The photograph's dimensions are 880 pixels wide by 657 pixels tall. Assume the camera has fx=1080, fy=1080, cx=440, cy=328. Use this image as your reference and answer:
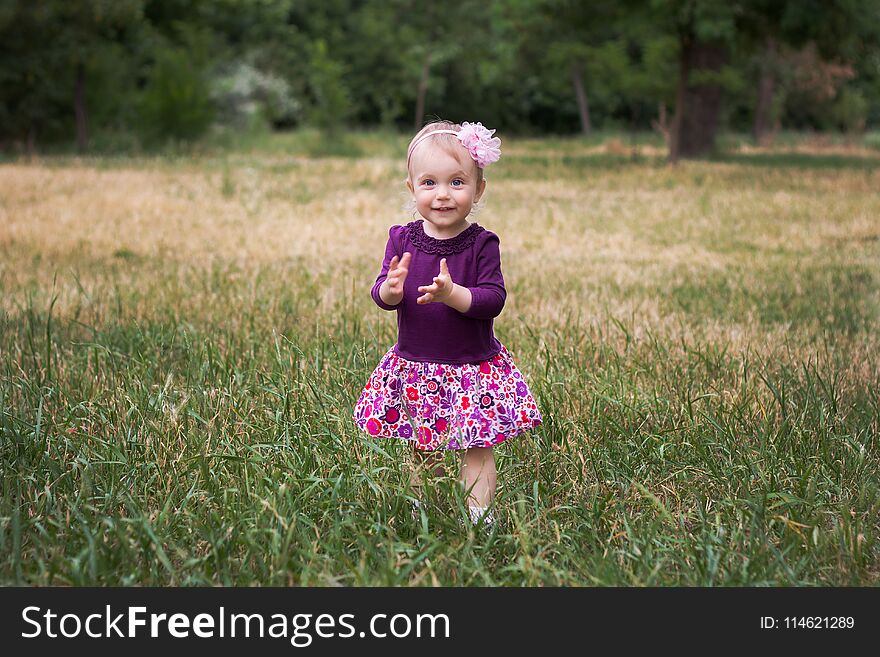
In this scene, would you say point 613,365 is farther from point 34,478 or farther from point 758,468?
point 34,478

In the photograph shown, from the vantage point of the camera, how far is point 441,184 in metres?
3.28

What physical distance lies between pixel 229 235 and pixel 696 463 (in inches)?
265

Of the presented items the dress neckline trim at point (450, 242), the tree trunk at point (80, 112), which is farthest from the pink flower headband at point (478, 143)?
the tree trunk at point (80, 112)

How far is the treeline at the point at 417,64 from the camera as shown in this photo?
20.3 metres

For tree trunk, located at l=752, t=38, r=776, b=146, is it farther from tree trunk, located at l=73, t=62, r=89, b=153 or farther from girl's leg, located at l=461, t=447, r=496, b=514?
girl's leg, located at l=461, t=447, r=496, b=514

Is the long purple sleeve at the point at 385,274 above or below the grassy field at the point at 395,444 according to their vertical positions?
above

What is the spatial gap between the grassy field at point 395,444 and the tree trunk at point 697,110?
12659mm

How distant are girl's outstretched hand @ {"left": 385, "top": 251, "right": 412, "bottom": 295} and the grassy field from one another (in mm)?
534

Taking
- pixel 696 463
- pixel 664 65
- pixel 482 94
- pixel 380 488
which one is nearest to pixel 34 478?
pixel 380 488

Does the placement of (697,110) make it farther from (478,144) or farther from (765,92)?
(478,144)

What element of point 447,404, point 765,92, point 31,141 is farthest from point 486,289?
point 765,92

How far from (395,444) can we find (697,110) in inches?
783

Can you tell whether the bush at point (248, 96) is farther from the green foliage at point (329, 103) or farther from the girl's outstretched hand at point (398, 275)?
the girl's outstretched hand at point (398, 275)

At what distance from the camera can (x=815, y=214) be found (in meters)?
12.0
